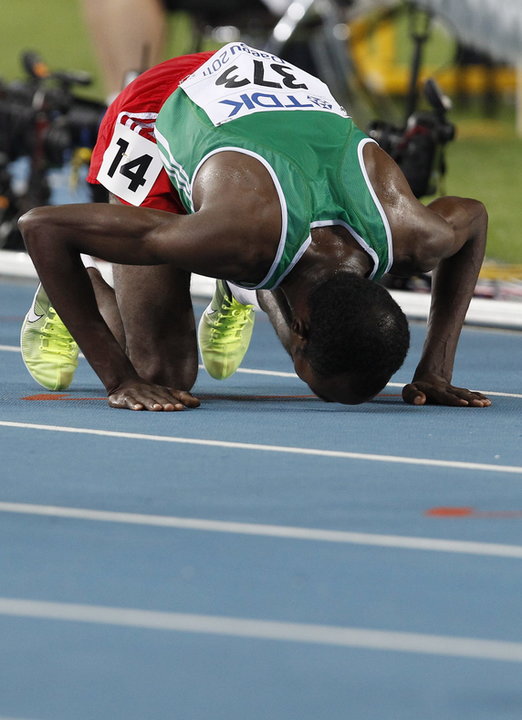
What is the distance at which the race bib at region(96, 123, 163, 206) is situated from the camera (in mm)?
4992

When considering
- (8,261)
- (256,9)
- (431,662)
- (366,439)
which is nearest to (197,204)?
(366,439)

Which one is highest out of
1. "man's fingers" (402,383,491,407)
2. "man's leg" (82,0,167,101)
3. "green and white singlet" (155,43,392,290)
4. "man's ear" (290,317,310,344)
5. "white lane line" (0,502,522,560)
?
"green and white singlet" (155,43,392,290)

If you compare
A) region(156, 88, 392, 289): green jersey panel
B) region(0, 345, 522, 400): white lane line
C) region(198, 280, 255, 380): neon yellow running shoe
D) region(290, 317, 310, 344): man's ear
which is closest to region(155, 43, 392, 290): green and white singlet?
region(156, 88, 392, 289): green jersey panel

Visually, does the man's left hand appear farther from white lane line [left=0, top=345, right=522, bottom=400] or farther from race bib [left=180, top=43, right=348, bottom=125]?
race bib [left=180, top=43, right=348, bottom=125]

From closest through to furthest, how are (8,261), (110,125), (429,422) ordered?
(429,422) < (110,125) < (8,261)

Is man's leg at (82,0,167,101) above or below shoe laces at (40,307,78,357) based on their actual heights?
above

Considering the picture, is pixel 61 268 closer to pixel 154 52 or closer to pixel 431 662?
pixel 431 662

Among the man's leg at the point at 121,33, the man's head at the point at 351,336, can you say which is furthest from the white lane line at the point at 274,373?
the man's leg at the point at 121,33

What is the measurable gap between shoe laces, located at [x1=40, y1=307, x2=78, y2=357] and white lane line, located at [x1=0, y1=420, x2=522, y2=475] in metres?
0.71

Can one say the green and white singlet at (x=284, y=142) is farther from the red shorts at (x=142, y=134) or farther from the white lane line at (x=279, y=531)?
the white lane line at (x=279, y=531)

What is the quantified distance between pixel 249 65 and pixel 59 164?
4.19 meters

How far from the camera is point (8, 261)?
28.3 feet

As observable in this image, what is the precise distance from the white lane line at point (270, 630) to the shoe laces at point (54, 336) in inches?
95.2

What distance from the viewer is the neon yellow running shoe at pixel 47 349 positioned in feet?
16.9
